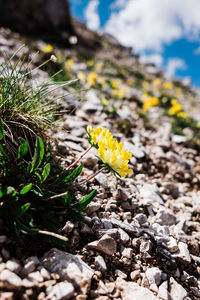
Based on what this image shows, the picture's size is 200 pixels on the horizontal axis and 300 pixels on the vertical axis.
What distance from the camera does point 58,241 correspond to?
151 cm

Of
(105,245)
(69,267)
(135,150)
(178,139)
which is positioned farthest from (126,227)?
(178,139)

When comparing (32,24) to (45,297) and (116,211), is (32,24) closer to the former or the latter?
(116,211)

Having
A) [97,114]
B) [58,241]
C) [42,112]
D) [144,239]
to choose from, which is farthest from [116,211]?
[97,114]

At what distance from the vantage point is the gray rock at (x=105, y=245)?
167cm

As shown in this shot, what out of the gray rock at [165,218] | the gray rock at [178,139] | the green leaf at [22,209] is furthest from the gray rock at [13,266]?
the gray rock at [178,139]

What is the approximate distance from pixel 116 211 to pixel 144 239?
35cm

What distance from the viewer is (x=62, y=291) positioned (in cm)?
129

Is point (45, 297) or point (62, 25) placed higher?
point (62, 25)

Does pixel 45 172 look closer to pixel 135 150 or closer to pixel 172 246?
pixel 172 246

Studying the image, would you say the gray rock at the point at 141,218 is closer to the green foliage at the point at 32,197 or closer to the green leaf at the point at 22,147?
the green foliage at the point at 32,197

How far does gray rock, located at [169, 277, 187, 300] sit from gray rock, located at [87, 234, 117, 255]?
0.47 meters

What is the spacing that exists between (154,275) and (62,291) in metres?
0.73

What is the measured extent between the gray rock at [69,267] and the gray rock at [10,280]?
23 centimetres

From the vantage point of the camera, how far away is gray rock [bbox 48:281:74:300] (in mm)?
1270
